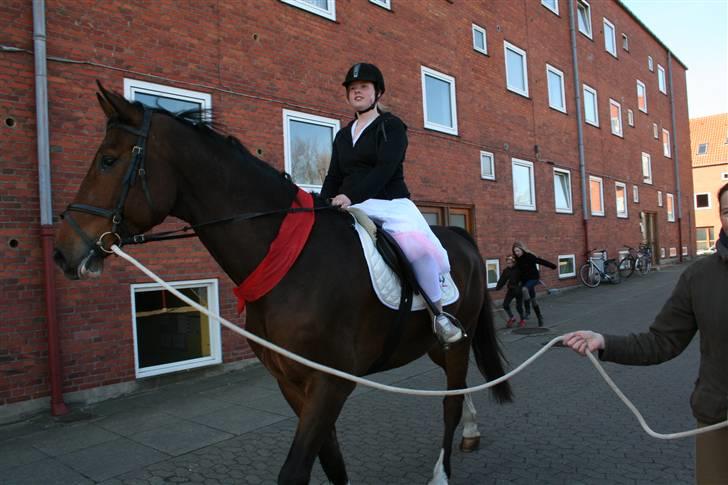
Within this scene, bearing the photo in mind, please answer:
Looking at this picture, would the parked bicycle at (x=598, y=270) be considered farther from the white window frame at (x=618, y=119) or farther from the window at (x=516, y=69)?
→ the window at (x=516, y=69)

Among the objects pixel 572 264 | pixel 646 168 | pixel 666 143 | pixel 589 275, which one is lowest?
pixel 589 275

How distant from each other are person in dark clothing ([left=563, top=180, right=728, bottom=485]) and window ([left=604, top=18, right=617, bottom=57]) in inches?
911

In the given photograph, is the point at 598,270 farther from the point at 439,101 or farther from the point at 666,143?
the point at 666,143

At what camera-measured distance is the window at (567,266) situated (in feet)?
57.8

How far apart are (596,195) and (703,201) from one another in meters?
35.2

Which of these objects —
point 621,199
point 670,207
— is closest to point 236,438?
point 621,199

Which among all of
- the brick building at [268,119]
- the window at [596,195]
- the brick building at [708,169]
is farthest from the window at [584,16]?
the brick building at [708,169]

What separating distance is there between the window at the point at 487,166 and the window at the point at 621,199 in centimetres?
1014

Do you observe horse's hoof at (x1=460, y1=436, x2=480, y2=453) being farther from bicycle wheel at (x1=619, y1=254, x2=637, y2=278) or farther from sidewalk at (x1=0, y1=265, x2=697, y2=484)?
bicycle wheel at (x1=619, y1=254, x2=637, y2=278)

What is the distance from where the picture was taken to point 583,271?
1819 cm

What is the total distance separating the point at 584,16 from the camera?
69.3 feet

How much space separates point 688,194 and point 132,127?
3485 centimetres

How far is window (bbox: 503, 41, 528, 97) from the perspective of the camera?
622 inches

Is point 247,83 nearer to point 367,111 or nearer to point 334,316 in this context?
point 367,111
